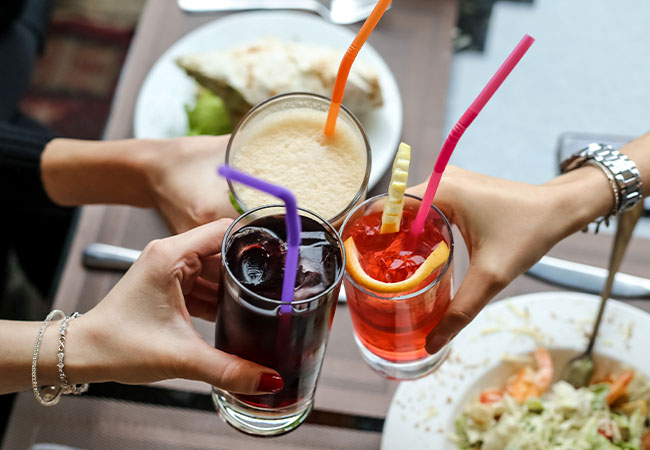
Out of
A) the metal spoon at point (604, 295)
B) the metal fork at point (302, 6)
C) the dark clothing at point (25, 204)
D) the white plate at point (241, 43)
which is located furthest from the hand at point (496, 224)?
the dark clothing at point (25, 204)

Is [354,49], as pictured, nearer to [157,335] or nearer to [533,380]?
[157,335]

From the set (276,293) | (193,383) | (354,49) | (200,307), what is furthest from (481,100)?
(193,383)

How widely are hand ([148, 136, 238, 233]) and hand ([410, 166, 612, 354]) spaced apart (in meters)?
0.32

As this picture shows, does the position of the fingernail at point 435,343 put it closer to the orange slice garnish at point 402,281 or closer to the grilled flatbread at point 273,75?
the orange slice garnish at point 402,281

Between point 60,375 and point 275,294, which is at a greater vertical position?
point 275,294

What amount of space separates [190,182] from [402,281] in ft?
1.45

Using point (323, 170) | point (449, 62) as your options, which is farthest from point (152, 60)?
point (323, 170)

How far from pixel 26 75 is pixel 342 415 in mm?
1282

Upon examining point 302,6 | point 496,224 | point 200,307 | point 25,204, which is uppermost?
point 302,6

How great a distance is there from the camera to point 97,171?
118 cm

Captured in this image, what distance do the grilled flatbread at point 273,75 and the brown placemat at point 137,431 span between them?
64 centimetres

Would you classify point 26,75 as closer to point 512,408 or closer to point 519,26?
point 519,26

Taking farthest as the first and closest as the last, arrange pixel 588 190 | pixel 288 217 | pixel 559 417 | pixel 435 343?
pixel 559 417 < pixel 588 190 < pixel 435 343 < pixel 288 217

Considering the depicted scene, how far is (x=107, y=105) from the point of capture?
242cm
